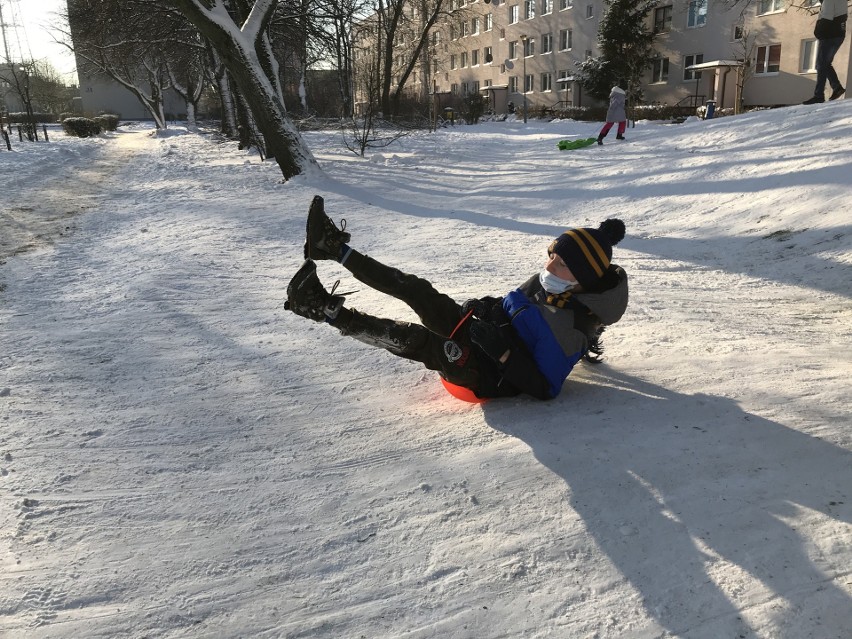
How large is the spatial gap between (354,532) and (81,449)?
51.4 inches

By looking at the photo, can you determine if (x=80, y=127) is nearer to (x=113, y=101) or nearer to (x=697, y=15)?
(x=697, y=15)

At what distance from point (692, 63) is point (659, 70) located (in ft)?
7.30

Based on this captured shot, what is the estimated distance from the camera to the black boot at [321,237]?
2.68 m

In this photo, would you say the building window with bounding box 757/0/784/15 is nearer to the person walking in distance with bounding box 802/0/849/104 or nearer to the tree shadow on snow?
the person walking in distance with bounding box 802/0/849/104

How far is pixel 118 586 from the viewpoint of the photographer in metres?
1.71

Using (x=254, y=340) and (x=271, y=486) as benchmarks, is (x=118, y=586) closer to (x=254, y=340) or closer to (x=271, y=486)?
(x=271, y=486)

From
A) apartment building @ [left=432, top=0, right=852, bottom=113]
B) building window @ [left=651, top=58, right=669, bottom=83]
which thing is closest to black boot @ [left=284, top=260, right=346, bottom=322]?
apartment building @ [left=432, top=0, right=852, bottom=113]

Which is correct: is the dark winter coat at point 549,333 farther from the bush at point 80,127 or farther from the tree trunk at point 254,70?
the bush at point 80,127

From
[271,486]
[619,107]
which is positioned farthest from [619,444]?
[619,107]

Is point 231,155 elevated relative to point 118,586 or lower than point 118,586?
Answer: elevated

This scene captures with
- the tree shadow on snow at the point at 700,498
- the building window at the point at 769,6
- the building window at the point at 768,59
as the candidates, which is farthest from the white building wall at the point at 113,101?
the tree shadow on snow at the point at 700,498

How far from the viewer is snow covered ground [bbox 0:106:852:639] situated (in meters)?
1.62

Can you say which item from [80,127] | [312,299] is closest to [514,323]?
[312,299]

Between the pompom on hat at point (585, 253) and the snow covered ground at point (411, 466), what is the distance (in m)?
0.58
